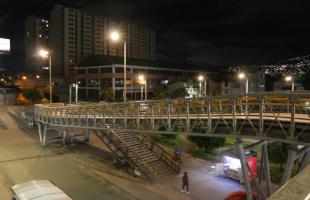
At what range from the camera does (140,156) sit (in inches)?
944

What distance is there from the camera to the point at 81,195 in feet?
60.8

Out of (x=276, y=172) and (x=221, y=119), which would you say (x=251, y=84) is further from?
(x=221, y=119)

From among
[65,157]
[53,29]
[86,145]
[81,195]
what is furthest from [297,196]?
[53,29]

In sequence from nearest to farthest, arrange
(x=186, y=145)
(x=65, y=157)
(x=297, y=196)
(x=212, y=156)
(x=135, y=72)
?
(x=297, y=196)
(x=65, y=157)
(x=212, y=156)
(x=186, y=145)
(x=135, y=72)

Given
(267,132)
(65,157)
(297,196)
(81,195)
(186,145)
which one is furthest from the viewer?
(186,145)

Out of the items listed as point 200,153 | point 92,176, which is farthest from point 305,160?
point 200,153

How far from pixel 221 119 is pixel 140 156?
11.2 meters

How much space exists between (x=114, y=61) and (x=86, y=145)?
128 ft

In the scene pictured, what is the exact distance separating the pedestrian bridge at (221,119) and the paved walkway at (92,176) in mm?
3640

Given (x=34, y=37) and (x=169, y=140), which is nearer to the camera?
(x=169, y=140)

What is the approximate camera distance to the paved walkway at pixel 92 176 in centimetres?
1886

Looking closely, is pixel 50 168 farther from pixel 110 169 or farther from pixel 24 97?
pixel 24 97

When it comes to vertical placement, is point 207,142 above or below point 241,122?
below

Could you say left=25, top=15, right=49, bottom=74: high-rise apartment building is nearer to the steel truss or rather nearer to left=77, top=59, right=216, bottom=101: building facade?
left=77, top=59, right=216, bottom=101: building facade
